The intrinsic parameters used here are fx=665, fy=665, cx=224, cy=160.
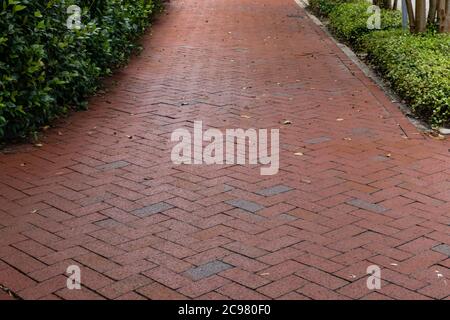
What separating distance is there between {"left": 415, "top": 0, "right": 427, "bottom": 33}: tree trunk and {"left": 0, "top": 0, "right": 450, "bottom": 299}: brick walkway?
7.30 ft

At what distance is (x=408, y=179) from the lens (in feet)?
16.9

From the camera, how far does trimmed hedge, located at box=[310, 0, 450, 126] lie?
671 centimetres

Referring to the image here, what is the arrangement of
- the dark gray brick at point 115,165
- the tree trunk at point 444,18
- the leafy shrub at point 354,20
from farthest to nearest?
1. the leafy shrub at point 354,20
2. the tree trunk at point 444,18
3. the dark gray brick at point 115,165

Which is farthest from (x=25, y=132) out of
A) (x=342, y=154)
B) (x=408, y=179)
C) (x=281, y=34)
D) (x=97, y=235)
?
(x=281, y=34)

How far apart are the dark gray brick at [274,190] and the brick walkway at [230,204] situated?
2 centimetres

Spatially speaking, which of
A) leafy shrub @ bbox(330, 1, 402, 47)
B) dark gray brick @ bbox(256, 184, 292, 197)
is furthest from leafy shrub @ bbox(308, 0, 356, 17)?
dark gray brick @ bbox(256, 184, 292, 197)

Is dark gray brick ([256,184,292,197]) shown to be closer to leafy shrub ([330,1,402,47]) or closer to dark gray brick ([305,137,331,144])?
dark gray brick ([305,137,331,144])

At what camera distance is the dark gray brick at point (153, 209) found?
178 inches

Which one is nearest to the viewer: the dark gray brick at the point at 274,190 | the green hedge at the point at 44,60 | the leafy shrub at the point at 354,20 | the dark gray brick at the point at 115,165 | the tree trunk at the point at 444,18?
the dark gray brick at the point at 274,190

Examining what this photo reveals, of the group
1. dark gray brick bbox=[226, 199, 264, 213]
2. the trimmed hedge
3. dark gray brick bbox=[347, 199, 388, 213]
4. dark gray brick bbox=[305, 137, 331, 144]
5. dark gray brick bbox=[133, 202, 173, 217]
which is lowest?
dark gray brick bbox=[305, 137, 331, 144]

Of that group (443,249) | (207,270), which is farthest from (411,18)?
(207,270)

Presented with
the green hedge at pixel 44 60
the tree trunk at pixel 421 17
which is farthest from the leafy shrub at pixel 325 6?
the green hedge at pixel 44 60

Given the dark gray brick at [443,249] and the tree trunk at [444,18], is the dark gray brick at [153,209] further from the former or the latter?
the tree trunk at [444,18]

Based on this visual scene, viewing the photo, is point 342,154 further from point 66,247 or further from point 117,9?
point 117,9
